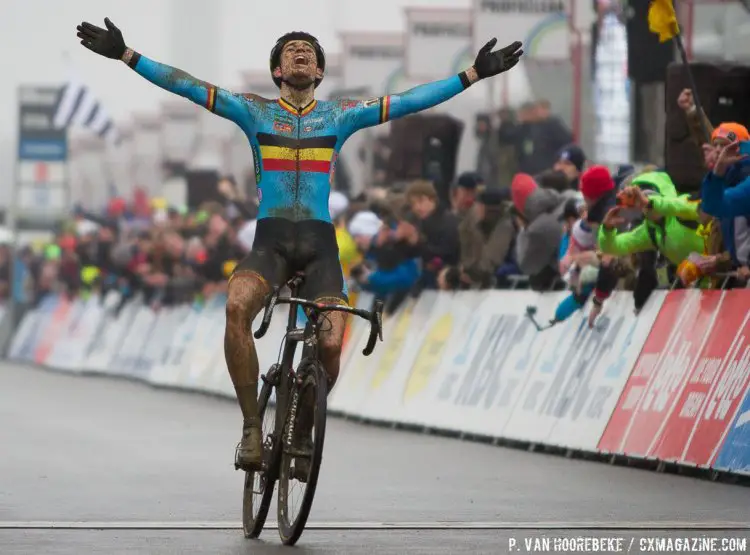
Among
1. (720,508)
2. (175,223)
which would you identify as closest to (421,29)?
(175,223)

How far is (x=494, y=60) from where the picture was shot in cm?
1166

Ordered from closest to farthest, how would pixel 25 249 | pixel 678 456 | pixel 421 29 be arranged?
pixel 678 456, pixel 421 29, pixel 25 249

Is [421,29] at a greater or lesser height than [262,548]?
greater

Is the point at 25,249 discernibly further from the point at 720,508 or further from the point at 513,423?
the point at 720,508

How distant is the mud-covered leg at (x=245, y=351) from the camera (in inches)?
440

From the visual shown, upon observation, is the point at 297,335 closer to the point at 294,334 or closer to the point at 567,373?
the point at 294,334

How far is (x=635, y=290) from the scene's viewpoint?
16547 millimetres

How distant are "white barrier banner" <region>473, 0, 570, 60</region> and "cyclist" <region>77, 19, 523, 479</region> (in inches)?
836

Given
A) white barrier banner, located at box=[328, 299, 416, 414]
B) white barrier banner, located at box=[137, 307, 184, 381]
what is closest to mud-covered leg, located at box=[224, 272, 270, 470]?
white barrier banner, located at box=[328, 299, 416, 414]

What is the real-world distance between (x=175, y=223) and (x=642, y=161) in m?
16.2

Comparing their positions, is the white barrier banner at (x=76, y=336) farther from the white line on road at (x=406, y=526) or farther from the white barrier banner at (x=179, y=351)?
the white line on road at (x=406, y=526)

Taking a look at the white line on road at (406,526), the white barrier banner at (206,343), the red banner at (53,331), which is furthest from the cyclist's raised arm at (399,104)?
the red banner at (53,331)

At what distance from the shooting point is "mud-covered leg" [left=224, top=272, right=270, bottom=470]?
36.7 ft

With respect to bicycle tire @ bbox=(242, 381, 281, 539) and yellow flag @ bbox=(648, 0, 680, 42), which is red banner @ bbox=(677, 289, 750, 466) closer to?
yellow flag @ bbox=(648, 0, 680, 42)
